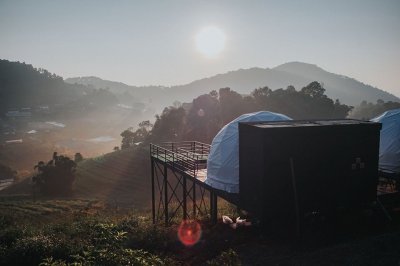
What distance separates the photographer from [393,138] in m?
21.6

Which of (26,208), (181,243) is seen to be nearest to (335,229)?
(181,243)

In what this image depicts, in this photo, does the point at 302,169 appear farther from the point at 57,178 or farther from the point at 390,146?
the point at 57,178

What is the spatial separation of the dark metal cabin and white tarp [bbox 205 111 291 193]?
47.0 inches

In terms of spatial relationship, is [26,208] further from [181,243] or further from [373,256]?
[373,256]

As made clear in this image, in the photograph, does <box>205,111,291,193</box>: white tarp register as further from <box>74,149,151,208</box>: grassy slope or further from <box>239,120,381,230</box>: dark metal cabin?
<box>74,149,151,208</box>: grassy slope

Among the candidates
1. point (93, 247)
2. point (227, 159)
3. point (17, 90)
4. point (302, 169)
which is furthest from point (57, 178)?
point (17, 90)

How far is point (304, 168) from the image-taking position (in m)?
15.8

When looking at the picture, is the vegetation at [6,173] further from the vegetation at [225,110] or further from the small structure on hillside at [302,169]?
the small structure on hillside at [302,169]

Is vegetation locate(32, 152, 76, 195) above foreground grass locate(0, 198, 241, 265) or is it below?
below

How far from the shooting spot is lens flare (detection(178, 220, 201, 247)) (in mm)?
16391

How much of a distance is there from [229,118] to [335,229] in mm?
52349

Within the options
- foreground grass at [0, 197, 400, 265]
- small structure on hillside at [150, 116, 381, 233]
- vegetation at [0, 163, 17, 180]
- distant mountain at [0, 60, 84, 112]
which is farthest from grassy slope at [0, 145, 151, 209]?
distant mountain at [0, 60, 84, 112]

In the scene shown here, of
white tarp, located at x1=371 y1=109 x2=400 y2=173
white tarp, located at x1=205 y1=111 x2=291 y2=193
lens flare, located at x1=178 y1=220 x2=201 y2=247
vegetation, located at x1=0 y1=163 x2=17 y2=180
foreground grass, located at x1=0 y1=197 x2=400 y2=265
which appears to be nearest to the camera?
foreground grass, located at x1=0 y1=197 x2=400 y2=265

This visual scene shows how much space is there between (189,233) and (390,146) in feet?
44.6
